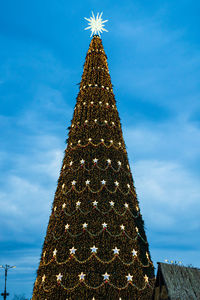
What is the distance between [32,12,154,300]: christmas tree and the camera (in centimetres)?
729

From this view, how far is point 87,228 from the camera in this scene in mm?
7859

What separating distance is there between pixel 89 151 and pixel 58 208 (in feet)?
6.59

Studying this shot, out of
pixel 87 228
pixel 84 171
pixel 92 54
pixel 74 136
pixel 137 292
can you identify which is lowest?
pixel 137 292

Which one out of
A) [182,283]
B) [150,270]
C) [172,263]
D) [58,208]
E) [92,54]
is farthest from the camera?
[92,54]

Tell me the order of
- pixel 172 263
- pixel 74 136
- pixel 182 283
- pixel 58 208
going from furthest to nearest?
pixel 74 136 → pixel 58 208 → pixel 172 263 → pixel 182 283

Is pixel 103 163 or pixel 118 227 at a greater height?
pixel 103 163

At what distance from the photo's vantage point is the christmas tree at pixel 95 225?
23.9ft

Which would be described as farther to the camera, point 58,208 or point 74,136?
point 74,136

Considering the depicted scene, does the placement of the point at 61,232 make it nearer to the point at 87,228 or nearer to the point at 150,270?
the point at 87,228

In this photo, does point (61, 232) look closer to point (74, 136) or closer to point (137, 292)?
point (137, 292)

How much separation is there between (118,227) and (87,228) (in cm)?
86

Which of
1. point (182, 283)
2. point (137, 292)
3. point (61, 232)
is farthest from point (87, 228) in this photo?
point (182, 283)

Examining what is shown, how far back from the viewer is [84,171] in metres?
8.90

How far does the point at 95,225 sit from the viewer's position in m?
7.88
